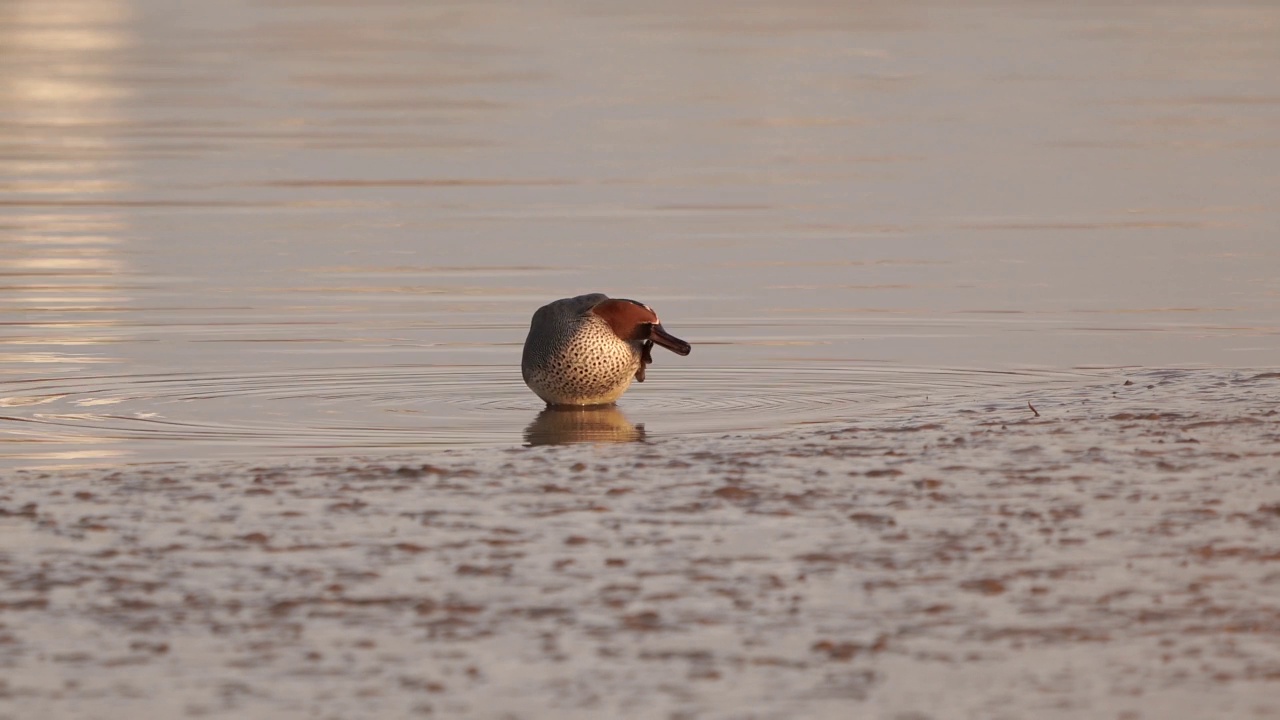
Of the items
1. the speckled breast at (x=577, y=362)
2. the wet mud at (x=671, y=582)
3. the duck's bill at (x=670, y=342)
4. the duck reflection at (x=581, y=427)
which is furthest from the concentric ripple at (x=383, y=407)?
the wet mud at (x=671, y=582)

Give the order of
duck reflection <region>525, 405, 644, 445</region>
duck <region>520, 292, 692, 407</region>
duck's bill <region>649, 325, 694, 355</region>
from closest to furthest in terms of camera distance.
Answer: duck reflection <region>525, 405, 644, 445</region>, duck's bill <region>649, 325, 694, 355</region>, duck <region>520, 292, 692, 407</region>

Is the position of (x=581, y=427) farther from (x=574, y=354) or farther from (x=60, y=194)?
(x=60, y=194)

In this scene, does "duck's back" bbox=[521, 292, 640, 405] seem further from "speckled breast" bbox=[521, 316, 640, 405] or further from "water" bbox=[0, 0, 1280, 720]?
"water" bbox=[0, 0, 1280, 720]

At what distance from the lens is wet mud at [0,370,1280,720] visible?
5922mm

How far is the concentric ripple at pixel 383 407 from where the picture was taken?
1053 cm

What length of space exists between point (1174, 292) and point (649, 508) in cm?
833

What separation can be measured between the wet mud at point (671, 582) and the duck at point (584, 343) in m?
1.72

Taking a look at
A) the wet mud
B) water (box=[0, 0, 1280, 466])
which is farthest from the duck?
the wet mud

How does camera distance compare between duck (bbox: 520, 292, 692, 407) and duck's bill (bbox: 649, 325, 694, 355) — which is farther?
duck (bbox: 520, 292, 692, 407)

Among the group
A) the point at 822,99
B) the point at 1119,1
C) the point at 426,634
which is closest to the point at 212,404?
the point at 426,634

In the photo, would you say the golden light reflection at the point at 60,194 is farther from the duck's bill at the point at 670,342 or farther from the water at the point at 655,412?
the duck's bill at the point at 670,342

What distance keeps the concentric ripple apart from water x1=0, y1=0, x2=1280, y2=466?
0.13ft

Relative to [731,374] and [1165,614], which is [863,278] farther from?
[1165,614]

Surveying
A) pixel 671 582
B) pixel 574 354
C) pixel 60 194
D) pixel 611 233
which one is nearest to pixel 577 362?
pixel 574 354
